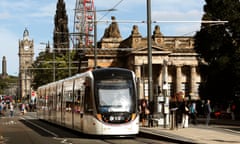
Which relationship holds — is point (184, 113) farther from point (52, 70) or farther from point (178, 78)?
point (52, 70)

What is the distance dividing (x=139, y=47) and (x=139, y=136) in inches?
2339

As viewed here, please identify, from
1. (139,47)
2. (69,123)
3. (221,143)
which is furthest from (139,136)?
(139,47)

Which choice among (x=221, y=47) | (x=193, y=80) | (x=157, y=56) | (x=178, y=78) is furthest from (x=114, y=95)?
(x=178, y=78)

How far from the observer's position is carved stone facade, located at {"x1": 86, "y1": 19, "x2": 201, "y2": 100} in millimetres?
87438

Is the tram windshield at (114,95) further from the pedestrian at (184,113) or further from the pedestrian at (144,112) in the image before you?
the pedestrian at (144,112)

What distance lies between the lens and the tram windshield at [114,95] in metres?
25.4

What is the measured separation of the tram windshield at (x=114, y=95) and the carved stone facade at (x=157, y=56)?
198 ft

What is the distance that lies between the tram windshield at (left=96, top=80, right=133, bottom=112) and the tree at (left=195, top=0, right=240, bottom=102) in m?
17.8

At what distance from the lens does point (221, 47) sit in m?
44.2

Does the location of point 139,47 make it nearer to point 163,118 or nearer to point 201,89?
point 201,89

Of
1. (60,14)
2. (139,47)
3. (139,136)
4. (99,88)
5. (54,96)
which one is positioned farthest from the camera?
(60,14)

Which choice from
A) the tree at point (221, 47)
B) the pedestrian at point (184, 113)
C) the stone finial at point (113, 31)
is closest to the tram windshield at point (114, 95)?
the pedestrian at point (184, 113)

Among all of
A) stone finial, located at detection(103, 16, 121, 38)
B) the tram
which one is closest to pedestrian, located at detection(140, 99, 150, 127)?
the tram

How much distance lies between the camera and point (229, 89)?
44.4 metres
